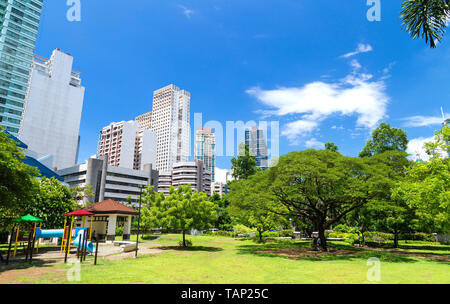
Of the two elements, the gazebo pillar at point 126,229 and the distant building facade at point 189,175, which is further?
the distant building facade at point 189,175

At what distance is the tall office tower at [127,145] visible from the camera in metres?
126

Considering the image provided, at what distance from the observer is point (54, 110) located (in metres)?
103

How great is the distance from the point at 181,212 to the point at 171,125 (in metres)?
151

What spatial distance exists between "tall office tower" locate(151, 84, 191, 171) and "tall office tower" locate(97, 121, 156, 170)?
28483 millimetres

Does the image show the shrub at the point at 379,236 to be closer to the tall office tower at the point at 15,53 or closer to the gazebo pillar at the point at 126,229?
the gazebo pillar at the point at 126,229

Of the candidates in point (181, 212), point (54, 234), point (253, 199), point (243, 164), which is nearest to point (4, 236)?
point (54, 234)

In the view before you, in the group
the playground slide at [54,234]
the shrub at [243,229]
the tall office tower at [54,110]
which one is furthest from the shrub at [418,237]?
the tall office tower at [54,110]

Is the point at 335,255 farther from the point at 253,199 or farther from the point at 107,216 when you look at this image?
the point at 107,216

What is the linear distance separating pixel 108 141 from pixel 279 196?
12826 centimetres

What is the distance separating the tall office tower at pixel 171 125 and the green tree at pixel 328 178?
147m

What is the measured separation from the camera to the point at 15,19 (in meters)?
82.2

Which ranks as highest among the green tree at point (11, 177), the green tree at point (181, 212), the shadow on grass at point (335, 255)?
the green tree at point (11, 177)

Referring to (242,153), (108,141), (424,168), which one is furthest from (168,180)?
(424,168)

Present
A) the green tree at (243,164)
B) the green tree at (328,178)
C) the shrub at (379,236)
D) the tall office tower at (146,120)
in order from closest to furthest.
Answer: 1. the green tree at (328,178)
2. the shrub at (379,236)
3. the green tree at (243,164)
4. the tall office tower at (146,120)
